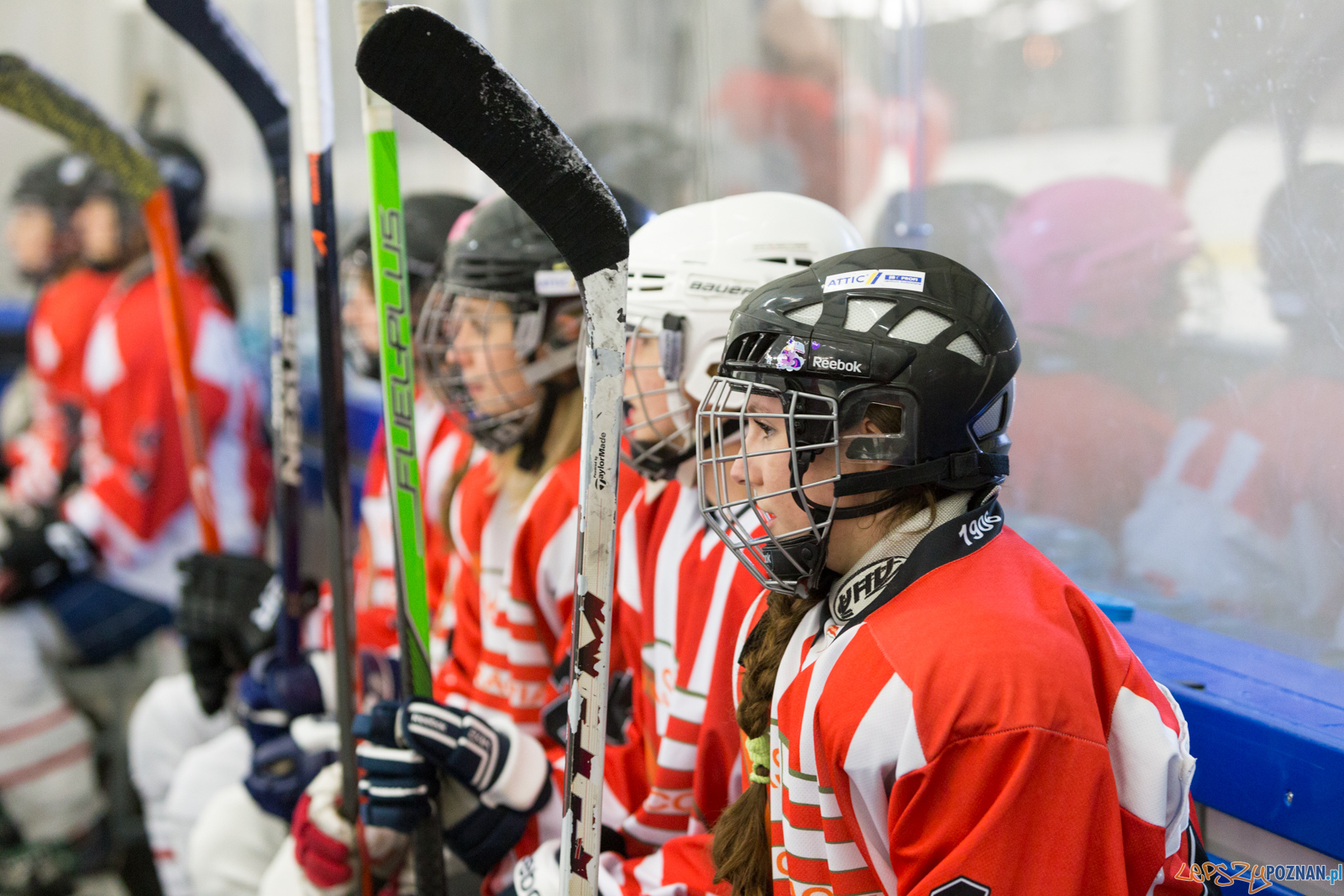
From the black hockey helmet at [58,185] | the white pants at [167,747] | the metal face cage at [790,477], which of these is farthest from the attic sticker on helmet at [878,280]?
the black hockey helmet at [58,185]

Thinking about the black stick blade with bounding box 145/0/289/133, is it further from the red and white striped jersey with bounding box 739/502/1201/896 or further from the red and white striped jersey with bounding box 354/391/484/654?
the red and white striped jersey with bounding box 739/502/1201/896

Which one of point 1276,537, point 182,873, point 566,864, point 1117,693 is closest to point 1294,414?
point 1276,537

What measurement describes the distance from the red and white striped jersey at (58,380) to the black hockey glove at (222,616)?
1416 mm

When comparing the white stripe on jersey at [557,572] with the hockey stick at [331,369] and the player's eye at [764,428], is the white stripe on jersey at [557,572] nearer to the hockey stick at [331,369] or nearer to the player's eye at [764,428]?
the hockey stick at [331,369]

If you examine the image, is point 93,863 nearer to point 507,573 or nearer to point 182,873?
point 182,873

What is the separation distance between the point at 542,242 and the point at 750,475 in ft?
2.56

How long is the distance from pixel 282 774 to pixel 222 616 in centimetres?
54

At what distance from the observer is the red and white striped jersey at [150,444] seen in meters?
2.99

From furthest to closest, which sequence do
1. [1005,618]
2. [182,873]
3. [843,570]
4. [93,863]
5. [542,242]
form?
[93,863], [182,873], [542,242], [843,570], [1005,618]

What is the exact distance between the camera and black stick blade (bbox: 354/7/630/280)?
34.9 inches

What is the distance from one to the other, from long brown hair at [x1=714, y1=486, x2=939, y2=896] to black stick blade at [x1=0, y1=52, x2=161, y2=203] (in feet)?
5.21

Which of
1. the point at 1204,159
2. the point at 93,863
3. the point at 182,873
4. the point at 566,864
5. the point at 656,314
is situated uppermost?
the point at 1204,159

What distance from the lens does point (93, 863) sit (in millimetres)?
2861

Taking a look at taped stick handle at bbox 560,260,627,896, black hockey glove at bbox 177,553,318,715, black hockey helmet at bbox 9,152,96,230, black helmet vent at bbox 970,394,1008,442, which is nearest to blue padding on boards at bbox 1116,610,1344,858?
black helmet vent at bbox 970,394,1008,442
